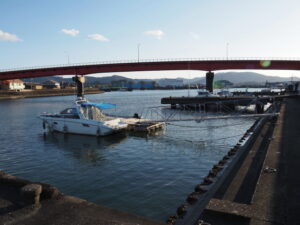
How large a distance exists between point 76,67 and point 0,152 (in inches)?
2492

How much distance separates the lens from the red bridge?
217 ft

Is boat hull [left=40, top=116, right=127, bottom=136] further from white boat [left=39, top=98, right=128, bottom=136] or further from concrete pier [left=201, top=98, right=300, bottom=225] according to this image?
concrete pier [left=201, top=98, right=300, bottom=225]

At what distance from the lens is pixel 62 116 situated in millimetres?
25953

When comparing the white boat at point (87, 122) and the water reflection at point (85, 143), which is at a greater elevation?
the white boat at point (87, 122)

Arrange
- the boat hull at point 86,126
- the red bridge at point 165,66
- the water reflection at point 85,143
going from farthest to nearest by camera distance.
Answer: the red bridge at point 165,66
the boat hull at point 86,126
the water reflection at point 85,143

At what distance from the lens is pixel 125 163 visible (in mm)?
15398

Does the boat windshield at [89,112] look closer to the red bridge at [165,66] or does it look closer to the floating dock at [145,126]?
the floating dock at [145,126]

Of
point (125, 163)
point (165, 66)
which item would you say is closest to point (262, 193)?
point (125, 163)

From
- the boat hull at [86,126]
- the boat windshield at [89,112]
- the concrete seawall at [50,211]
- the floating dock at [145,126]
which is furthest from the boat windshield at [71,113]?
the concrete seawall at [50,211]

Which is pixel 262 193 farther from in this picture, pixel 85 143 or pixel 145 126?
pixel 145 126

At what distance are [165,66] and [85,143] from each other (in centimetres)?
5279

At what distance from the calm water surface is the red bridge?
153ft

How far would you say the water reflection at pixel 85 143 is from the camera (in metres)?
17.8

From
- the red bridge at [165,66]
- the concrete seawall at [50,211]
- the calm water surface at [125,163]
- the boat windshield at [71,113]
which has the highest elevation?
the red bridge at [165,66]
